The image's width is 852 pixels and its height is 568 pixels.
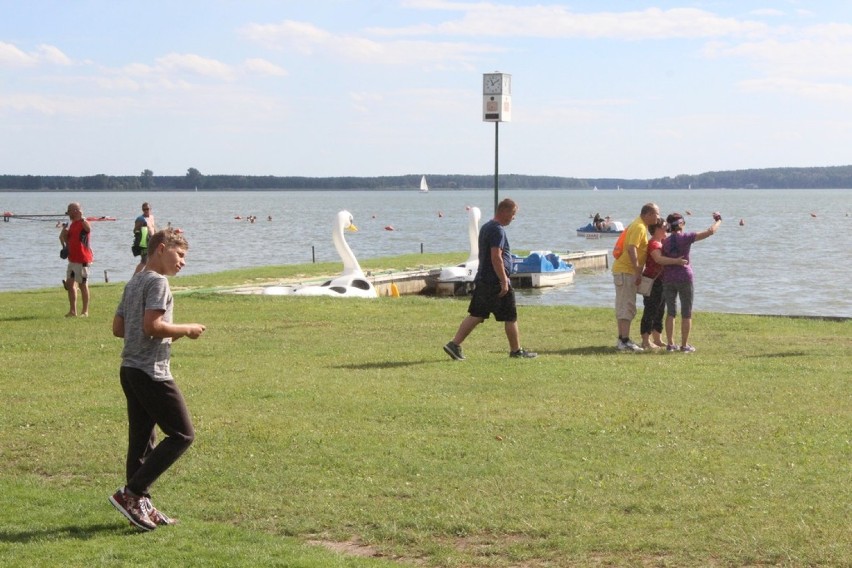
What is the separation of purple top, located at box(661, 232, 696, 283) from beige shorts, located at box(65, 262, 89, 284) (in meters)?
8.36

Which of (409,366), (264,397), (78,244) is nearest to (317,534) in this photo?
(264,397)

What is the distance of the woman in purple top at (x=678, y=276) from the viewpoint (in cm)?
1366

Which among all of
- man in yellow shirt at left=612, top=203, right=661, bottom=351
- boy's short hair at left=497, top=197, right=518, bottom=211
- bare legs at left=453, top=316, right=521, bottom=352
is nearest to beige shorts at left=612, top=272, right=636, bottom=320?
man in yellow shirt at left=612, top=203, right=661, bottom=351

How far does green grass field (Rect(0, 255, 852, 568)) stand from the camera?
6.21m

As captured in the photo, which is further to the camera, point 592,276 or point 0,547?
point 592,276

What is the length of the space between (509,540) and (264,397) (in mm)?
4471

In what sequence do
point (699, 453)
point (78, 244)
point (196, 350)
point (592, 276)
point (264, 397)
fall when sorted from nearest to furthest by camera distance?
point (699, 453) → point (264, 397) → point (196, 350) → point (78, 244) → point (592, 276)

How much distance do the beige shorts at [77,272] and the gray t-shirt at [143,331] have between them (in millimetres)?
10721

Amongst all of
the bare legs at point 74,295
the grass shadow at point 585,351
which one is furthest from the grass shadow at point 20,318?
the grass shadow at point 585,351

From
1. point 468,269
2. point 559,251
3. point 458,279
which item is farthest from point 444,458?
point 559,251

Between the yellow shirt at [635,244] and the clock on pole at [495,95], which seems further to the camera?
the clock on pole at [495,95]

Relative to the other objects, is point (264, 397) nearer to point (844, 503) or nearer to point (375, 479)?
point (375, 479)

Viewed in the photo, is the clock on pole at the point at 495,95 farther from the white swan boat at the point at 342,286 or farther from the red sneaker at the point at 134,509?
the red sneaker at the point at 134,509

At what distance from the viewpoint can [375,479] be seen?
750 centimetres
